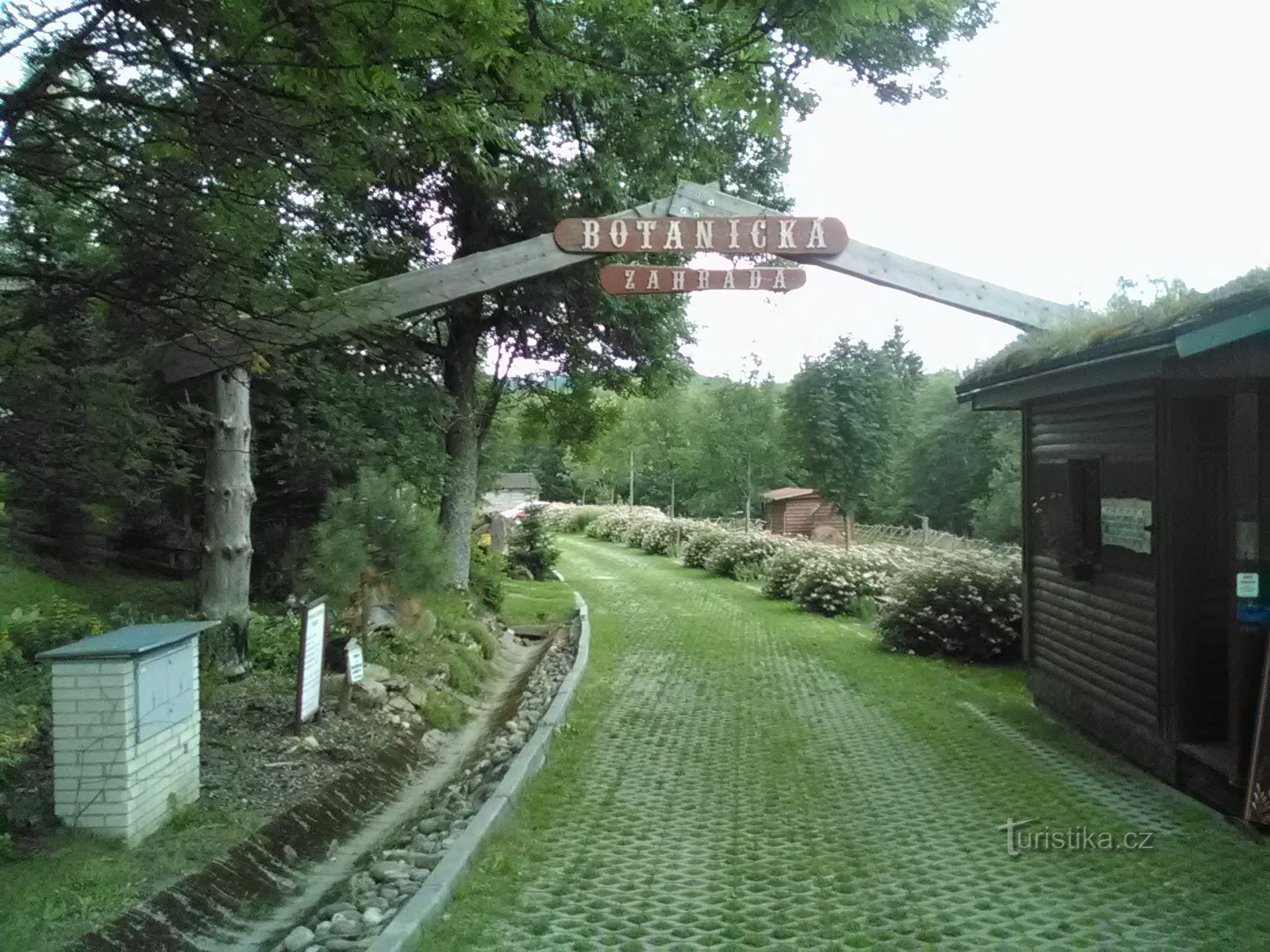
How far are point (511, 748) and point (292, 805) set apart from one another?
2288 mm

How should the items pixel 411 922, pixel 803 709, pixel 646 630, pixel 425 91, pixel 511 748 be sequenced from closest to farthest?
pixel 411 922 → pixel 425 91 → pixel 511 748 → pixel 803 709 → pixel 646 630

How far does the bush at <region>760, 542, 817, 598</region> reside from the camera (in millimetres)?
20781

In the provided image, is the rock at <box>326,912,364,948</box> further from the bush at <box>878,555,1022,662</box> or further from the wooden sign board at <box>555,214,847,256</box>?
the bush at <box>878,555,1022,662</box>

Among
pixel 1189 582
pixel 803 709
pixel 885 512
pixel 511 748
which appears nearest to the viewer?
pixel 1189 582

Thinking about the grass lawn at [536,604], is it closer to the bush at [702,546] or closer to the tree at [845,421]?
the bush at [702,546]

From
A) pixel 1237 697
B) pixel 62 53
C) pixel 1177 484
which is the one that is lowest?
pixel 1237 697

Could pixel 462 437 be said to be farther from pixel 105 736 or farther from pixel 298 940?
pixel 298 940

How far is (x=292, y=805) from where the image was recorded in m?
7.02

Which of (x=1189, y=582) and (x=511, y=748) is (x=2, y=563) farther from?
(x=1189, y=582)

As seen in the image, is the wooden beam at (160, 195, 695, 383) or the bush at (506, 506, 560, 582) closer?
the wooden beam at (160, 195, 695, 383)

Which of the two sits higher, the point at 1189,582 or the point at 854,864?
the point at 1189,582

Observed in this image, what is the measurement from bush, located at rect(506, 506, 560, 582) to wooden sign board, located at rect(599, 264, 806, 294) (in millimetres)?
17280

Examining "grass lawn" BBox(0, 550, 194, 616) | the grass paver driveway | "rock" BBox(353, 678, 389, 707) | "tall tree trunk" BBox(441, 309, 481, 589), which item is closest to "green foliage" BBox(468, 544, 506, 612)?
"tall tree trunk" BBox(441, 309, 481, 589)

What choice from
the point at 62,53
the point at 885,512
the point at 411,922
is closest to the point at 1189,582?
the point at 411,922
